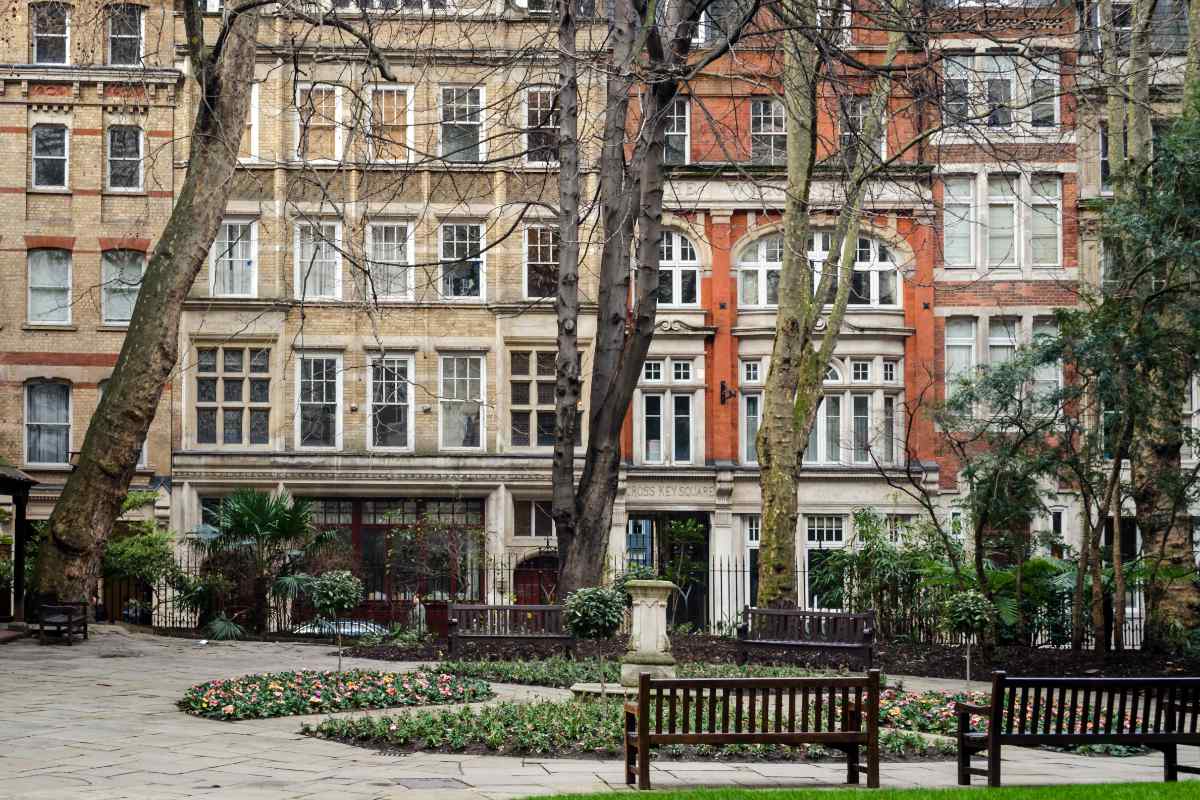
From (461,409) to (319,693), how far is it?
63.6ft

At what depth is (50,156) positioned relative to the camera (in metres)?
34.4

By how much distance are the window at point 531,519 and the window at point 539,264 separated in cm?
461

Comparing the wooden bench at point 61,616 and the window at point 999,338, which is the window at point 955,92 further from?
the wooden bench at point 61,616

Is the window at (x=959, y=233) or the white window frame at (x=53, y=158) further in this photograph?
the window at (x=959, y=233)

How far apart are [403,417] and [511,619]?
13327 mm

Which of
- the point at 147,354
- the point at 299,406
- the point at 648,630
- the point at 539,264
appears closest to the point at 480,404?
the point at 539,264

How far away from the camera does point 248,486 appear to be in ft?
110

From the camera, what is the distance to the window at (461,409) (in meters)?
34.2

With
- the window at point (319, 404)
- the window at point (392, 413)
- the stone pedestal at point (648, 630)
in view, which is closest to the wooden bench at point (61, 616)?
the stone pedestal at point (648, 630)

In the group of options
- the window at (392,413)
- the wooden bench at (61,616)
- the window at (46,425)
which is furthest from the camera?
the window at (46,425)

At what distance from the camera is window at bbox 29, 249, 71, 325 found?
34406mm

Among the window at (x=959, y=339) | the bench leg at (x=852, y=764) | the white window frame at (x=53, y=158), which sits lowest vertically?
the bench leg at (x=852, y=764)

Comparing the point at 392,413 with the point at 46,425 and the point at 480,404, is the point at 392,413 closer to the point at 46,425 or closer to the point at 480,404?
the point at 480,404

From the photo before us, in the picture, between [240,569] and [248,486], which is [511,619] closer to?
[240,569]
